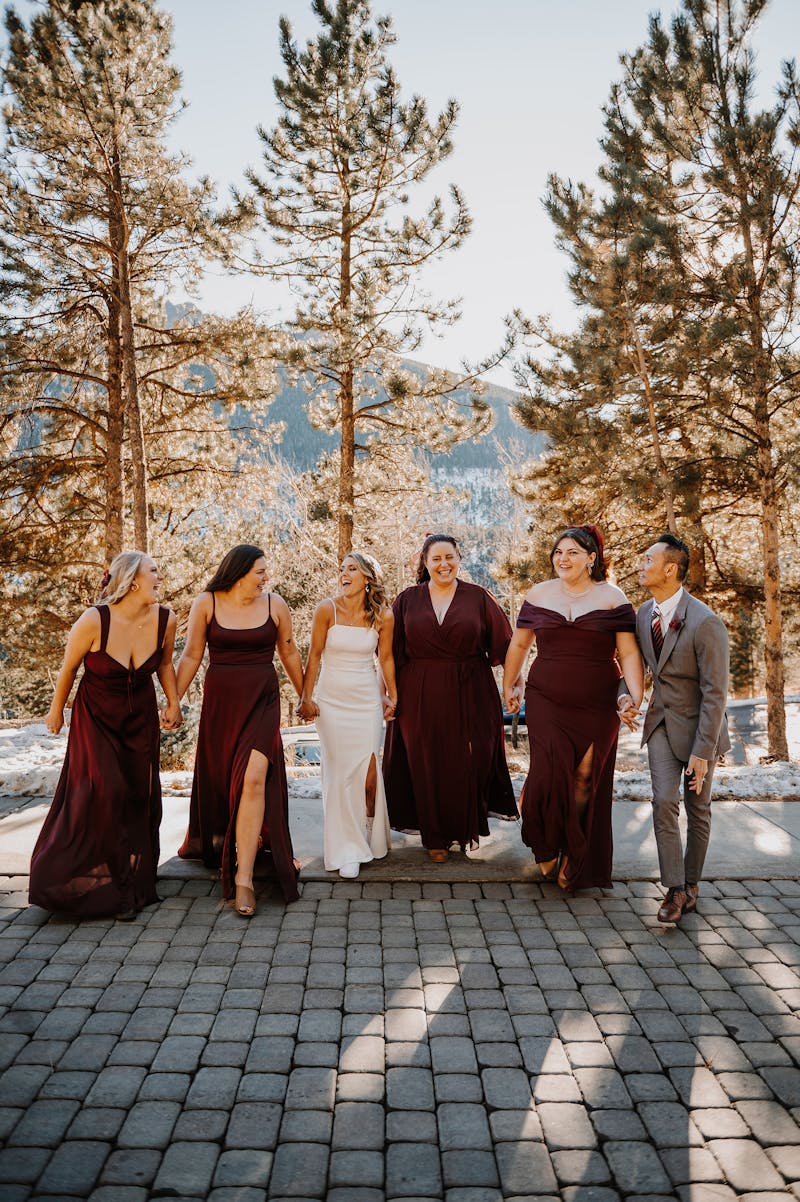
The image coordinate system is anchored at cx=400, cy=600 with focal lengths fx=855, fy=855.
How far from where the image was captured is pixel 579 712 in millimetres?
5082

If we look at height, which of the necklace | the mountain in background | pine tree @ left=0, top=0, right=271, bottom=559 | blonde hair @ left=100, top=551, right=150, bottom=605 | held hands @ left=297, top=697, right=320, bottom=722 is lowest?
held hands @ left=297, top=697, right=320, bottom=722

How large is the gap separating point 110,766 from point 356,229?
42.0 feet

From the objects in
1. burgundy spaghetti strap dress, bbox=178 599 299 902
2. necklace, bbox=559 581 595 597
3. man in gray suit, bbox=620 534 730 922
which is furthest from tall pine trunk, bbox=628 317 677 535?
burgundy spaghetti strap dress, bbox=178 599 299 902

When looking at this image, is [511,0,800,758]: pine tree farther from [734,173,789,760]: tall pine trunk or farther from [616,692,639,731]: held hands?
[616,692,639,731]: held hands

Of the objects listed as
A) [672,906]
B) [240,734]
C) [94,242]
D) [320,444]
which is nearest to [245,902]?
[240,734]

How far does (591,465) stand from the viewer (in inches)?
545

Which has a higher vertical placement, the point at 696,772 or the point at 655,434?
the point at 655,434

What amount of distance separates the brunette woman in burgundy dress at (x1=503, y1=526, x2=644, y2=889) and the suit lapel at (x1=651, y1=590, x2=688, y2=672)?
30cm

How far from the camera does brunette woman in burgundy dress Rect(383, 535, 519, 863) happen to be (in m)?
5.51

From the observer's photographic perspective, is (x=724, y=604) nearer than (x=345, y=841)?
No

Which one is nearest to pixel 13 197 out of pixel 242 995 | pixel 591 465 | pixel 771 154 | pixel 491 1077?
pixel 591 465

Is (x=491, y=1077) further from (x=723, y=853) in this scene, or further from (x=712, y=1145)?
(x=723, y=853)

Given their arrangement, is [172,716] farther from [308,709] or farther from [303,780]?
[303,780]

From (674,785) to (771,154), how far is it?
1023 cm
